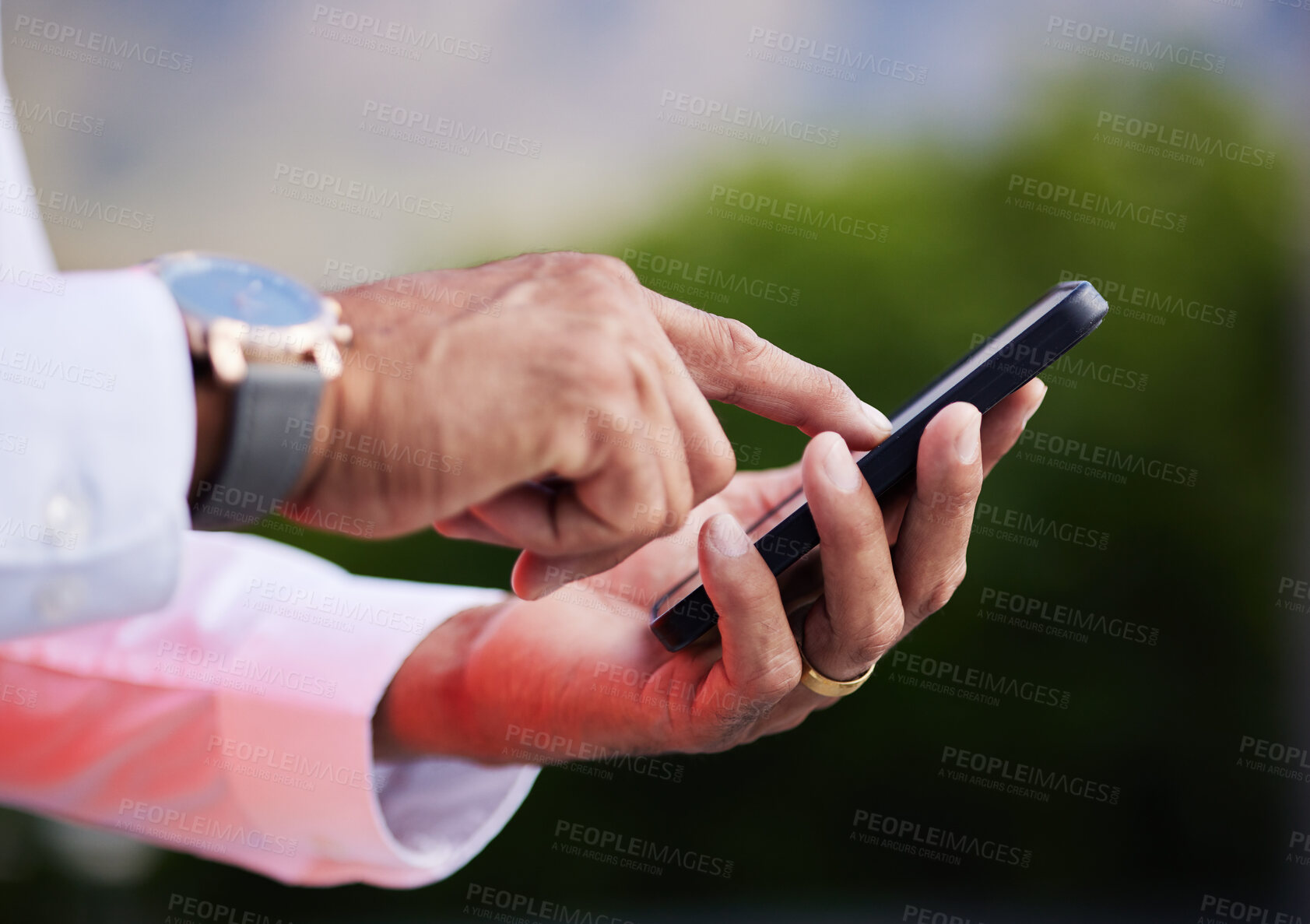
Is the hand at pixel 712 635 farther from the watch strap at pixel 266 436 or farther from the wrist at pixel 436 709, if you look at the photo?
the watch strap at pixel 266 436

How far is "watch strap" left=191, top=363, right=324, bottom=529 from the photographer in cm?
58

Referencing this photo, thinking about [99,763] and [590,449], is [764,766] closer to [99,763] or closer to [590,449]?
[99,763]

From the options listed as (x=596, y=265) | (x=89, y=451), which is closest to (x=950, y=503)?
(x=596, y=265)

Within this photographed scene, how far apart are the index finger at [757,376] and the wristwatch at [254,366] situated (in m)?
0.28

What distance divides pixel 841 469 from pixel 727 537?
121 mm

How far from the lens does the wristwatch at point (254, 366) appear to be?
0.58m

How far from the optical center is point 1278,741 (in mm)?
2564

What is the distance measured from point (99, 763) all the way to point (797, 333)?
1.86 meters

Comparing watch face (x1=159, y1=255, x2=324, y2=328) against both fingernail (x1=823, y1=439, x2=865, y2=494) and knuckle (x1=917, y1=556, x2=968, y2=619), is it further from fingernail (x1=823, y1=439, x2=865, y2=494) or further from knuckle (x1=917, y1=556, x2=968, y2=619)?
knuckle (x1=917, y1=556, x2=968, y2=619)

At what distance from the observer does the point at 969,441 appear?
791 millimetres

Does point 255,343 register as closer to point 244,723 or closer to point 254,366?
point 254,366

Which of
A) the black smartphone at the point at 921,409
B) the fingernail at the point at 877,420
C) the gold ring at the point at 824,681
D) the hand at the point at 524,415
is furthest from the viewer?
the gold ring at the point at 824,681

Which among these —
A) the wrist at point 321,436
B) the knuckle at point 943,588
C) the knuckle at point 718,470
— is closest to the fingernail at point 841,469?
the knuckle at point 718,470

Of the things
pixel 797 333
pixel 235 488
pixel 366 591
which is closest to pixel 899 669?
pixel 797 333
